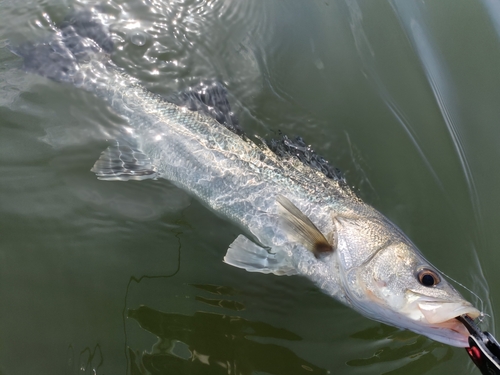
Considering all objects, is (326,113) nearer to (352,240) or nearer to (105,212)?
(352,240)

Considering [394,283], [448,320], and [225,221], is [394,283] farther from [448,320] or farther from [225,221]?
[225,221]

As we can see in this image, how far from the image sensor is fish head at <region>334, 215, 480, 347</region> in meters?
2.21

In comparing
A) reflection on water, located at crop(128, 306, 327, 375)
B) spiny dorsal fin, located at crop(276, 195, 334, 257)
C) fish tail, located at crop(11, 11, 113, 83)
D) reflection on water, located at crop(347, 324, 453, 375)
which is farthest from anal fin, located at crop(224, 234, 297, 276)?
fish tail, located at crop(11, 11, 113, 83)

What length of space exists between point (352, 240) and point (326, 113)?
6.16 feet

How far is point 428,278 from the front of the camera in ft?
8.11


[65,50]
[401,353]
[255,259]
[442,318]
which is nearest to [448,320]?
[442,318]

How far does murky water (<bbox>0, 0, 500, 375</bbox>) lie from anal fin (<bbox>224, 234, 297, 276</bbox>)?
0.29 meters

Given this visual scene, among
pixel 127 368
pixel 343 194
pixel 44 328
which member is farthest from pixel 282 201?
pixel 44 328

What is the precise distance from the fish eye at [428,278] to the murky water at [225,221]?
816 mm

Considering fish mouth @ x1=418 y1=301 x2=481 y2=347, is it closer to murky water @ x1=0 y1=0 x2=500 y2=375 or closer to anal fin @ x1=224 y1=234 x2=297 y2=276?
murky water @ x1=0 y1=0 x2=500 y2=375

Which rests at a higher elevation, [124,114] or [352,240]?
[352,240]

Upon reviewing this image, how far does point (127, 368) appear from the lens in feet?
9.00

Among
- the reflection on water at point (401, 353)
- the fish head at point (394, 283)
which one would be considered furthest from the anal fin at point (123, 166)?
the reflection on water at point (401, 353)

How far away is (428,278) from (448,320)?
0.31 meters
